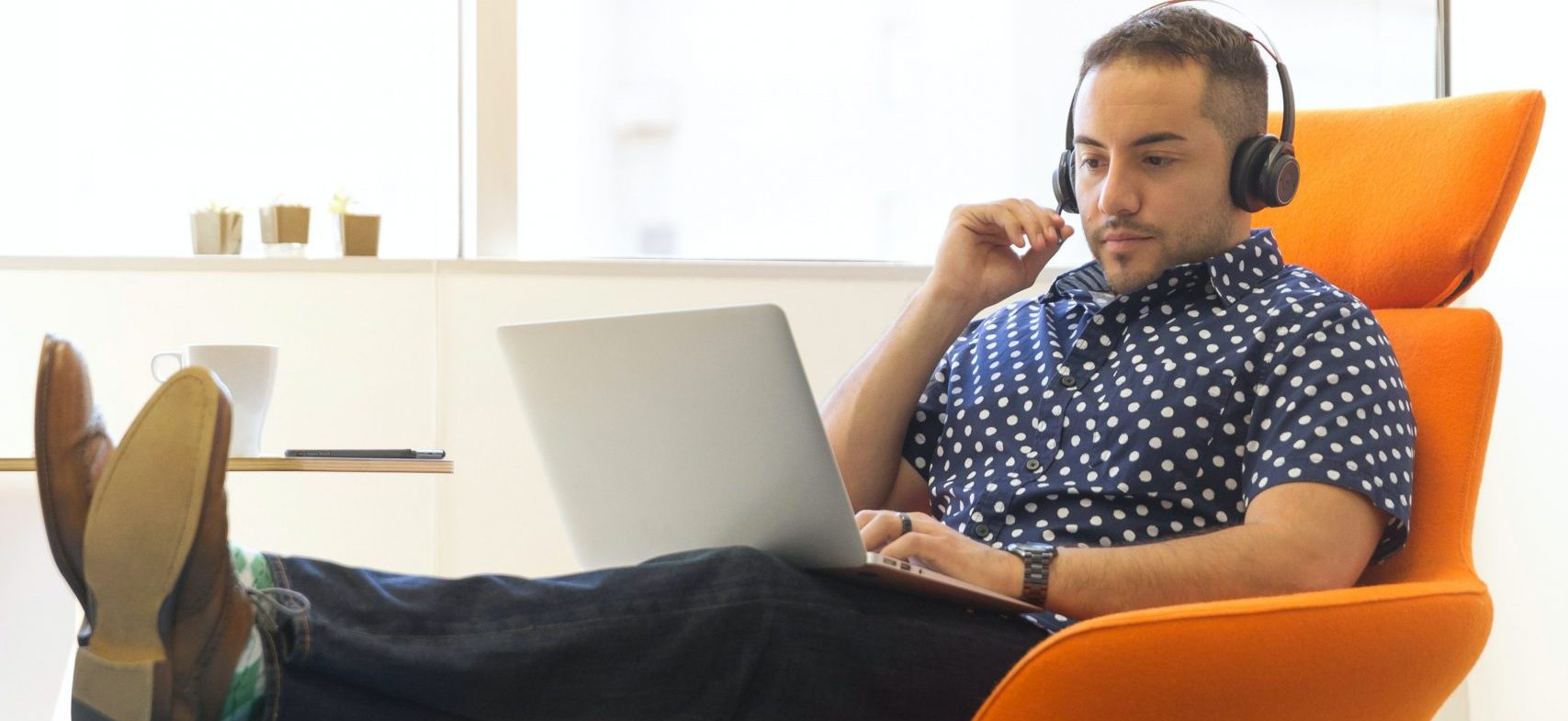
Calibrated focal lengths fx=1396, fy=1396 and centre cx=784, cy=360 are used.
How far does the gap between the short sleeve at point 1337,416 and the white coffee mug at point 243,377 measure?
1.04 m

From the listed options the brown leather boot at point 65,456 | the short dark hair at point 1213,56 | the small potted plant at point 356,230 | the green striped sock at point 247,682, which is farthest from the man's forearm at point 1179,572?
the small potted plant at point 356,230

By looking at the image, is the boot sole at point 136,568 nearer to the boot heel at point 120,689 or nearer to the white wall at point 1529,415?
the boot heel at point 120,689

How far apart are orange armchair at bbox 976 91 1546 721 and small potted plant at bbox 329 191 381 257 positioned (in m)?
1.45

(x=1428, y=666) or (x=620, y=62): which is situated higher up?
(x=620, y=62)

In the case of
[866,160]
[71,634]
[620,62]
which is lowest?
[71,634]

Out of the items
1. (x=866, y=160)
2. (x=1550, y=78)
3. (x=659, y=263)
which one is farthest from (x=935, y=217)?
(x=1550, y=78)

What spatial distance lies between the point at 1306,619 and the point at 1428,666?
6.4 inches

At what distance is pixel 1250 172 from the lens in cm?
144

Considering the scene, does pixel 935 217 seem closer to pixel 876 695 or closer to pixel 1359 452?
pixel 1359 452

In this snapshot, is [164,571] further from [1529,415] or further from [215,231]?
[1529,415]

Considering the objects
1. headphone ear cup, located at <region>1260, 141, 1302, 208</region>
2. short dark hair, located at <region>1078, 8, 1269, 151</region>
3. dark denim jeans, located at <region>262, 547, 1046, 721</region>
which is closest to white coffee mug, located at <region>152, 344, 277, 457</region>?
dark denim jeans, located at <region>262, 547, 1046, 721</region>

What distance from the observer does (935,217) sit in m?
2.55

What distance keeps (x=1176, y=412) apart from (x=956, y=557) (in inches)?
11.8

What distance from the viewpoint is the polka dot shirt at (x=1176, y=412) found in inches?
49.6
